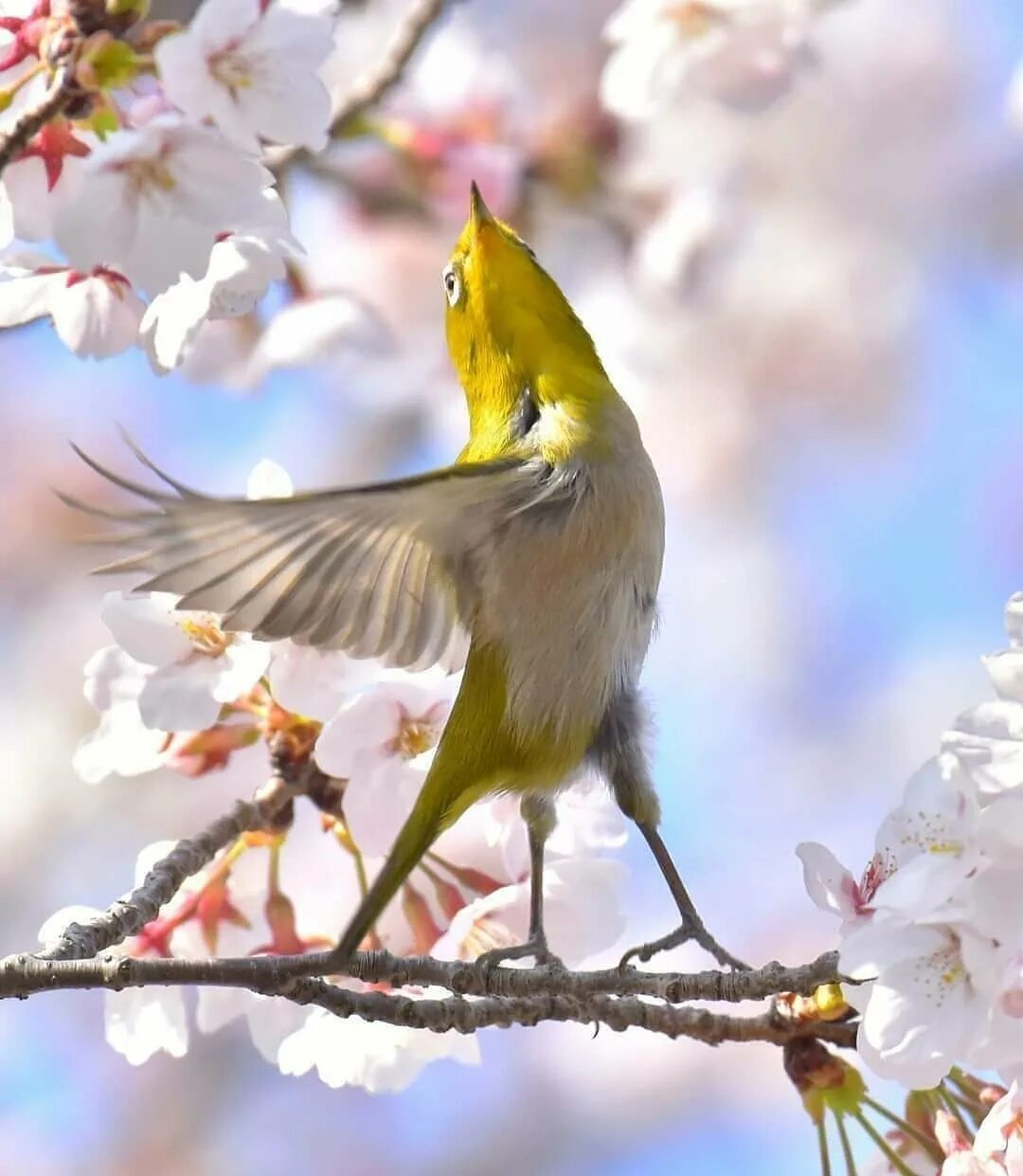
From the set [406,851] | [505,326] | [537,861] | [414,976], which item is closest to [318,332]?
[505,326]

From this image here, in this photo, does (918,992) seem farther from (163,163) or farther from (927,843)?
(163,163)

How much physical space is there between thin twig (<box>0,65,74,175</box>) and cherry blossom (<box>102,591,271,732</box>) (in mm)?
538

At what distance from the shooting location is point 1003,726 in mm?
1329

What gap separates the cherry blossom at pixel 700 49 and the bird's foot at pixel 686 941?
5.05 ft

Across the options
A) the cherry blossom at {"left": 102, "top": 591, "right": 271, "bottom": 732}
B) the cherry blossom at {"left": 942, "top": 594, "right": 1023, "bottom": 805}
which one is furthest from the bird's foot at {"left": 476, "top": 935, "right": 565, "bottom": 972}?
the cherry blossom at {"left": 942, "top": 594, "right": 1023, "bottom": 805}

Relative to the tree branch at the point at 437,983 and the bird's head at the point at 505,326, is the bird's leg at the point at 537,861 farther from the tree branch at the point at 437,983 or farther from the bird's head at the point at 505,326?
the bird's head at the point at 505,326

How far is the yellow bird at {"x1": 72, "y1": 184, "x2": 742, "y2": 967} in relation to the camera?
159 centimetres

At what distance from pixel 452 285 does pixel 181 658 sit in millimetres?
689

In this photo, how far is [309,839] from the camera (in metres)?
2.04

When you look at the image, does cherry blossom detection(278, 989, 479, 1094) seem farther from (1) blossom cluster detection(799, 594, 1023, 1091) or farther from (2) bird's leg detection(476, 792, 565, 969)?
(1) blossom cluster detection(799, 594, 1023, 1091)

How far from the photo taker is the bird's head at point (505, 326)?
6.79 ft

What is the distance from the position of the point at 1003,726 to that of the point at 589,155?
2.15 metres

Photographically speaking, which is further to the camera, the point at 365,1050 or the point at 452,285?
the point at 452,285

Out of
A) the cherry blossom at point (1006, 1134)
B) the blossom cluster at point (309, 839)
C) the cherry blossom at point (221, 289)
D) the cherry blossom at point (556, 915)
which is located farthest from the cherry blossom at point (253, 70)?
the cherry blossom at point (1006, 1134)
